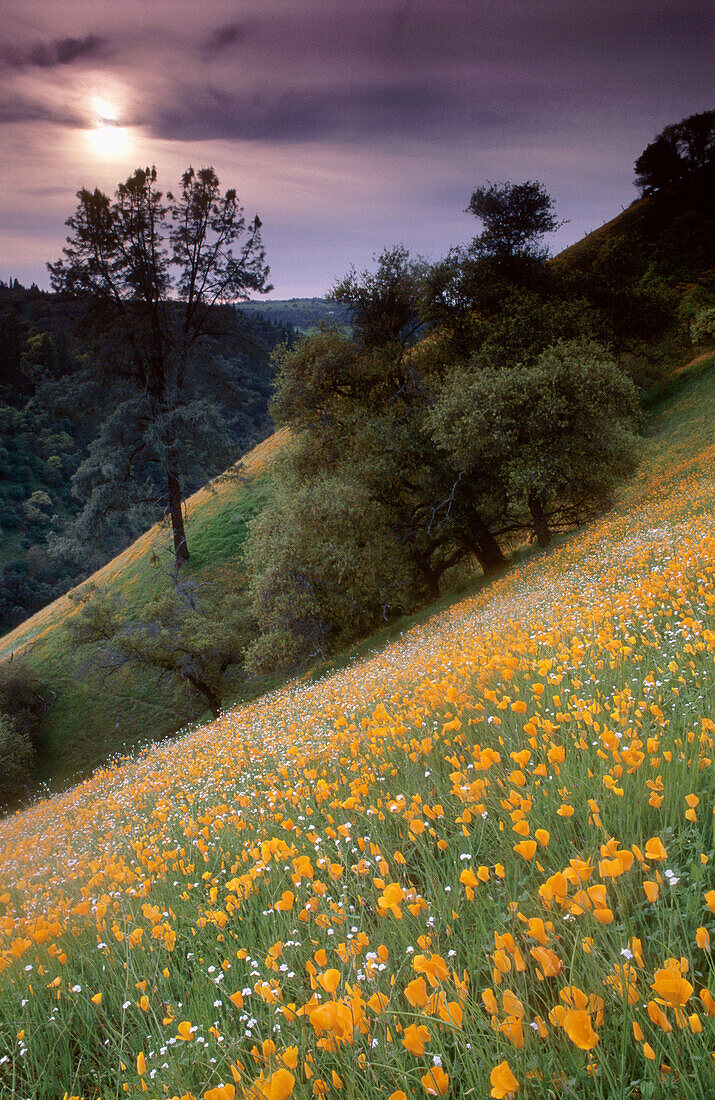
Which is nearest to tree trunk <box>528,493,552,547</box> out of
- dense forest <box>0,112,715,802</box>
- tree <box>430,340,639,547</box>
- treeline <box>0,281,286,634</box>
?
dense forest <box>0,112,715,802</box>

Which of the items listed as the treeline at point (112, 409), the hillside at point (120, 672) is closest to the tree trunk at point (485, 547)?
the treeline at point (112, 409)

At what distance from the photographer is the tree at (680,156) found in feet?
185

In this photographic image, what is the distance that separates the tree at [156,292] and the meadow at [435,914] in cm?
3010

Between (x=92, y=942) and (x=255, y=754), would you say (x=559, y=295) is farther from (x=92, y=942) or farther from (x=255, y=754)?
(x=92, y=942)

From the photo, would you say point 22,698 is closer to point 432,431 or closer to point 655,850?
point 432,431

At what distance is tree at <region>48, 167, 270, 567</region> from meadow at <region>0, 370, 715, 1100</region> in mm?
30096

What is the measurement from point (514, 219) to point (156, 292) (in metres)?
22.3

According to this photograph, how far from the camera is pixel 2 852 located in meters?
8.83

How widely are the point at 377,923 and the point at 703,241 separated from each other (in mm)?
65578

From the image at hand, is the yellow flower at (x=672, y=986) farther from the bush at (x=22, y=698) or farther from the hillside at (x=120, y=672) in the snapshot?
the bush at (x=22, y=698)

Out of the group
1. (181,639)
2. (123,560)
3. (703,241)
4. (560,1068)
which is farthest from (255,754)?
(703,241)

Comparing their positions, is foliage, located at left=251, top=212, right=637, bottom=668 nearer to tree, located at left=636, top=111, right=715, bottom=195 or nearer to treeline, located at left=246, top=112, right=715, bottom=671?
treeline, located at left=246, top=112, right=715, bottom=671

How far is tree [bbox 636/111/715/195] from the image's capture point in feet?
185

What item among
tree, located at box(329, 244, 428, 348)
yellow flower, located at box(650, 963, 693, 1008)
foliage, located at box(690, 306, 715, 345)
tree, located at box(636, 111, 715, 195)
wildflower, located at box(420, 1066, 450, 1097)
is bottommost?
wildflower, located at box(420, 1066, 450, 1097)
